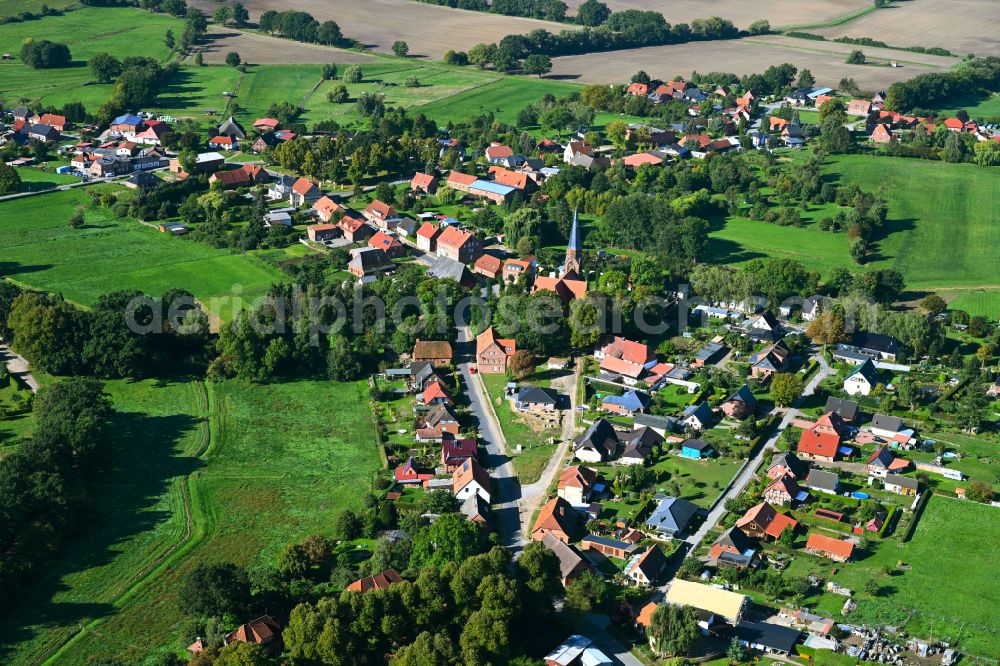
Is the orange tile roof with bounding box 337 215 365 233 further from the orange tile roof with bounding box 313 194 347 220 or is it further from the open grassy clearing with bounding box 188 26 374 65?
the open grassy clearing with bounding box 188 26 374 65

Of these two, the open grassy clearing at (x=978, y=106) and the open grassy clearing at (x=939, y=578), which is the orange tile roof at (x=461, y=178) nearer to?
the open grassy clearing at (x=939, y=578)

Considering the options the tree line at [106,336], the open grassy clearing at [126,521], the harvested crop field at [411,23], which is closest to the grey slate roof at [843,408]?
the open grassy clearing at [126,521]

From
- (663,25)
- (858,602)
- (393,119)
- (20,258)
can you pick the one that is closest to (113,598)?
(858,602)

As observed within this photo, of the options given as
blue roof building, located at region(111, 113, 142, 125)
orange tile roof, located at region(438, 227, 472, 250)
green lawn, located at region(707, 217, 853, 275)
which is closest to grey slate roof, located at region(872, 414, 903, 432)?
green lawn, located at region(707, 217, 853, 275)

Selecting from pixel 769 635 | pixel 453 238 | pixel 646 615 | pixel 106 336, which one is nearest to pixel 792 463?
pixel 769 635

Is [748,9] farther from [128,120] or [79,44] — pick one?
[128,120]

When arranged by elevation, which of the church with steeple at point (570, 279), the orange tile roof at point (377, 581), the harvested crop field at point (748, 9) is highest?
the harvested crop field at point (748, 9)
